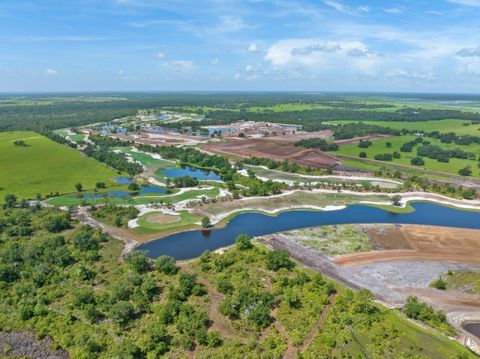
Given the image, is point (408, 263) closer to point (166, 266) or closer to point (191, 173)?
point (166, 266)

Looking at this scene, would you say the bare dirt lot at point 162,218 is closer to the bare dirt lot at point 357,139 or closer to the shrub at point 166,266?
the shrub at point 166,266

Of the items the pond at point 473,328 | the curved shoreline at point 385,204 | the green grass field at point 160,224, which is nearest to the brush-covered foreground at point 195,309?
the pond at point 473,328

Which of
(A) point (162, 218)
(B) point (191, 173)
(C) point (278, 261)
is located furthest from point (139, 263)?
(B) point (191, 173)

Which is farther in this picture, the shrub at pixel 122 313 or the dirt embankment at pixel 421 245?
the dirt embankment at pixel 421 245

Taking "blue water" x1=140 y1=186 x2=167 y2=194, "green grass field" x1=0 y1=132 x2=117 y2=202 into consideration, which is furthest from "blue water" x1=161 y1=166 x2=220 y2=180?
"green grass field" x1=0 y1=132 x2=117 y2=202

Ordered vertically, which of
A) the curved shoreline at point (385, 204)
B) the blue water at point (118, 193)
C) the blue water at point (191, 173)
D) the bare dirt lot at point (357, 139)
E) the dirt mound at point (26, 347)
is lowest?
the dirt mound at point (26, 347)

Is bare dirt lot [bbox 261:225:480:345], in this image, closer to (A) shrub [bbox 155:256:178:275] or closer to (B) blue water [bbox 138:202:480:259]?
(B) blue water [bbox 138:202:480:259]
